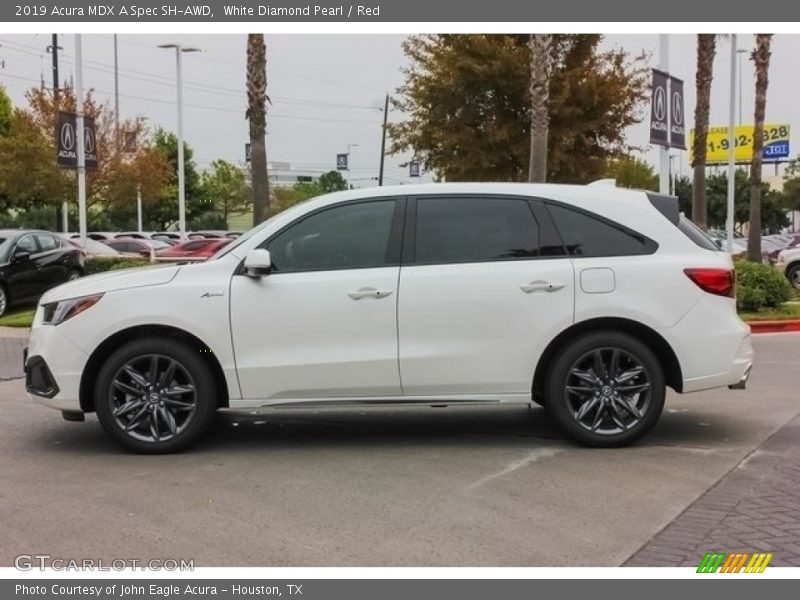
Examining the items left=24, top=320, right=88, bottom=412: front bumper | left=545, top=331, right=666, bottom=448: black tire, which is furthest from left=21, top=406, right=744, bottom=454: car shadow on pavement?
left=24, top=320, right=88, bottom=412: front bumper

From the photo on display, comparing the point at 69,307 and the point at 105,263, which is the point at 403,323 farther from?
the point at 105,263

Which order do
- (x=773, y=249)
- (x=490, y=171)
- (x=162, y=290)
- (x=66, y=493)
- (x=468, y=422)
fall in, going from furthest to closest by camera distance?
(x=773, y=249), (x=490, y=171), (x=468, y=422), (x=162, y=290), (x=66, y=493)

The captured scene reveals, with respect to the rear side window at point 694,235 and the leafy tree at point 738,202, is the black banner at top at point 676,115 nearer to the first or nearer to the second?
the rear side window at point 694,235

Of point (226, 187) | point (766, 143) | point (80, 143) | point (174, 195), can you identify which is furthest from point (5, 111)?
point (766, 143)

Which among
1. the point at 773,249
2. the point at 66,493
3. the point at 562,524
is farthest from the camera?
the point at 773,249

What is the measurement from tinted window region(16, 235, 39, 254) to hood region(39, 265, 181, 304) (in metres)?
10.9

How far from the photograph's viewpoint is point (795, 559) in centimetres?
429

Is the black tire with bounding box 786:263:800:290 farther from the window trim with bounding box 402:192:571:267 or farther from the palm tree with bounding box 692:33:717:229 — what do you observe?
the window trim with bounding box 402:192:571:267

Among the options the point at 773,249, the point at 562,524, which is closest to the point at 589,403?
the point at 562,524

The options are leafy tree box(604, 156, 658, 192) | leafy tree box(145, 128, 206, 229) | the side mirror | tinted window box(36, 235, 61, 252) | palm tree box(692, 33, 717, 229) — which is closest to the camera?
the side mirror

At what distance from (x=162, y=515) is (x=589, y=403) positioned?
9.65 ft

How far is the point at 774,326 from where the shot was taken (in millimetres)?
14633

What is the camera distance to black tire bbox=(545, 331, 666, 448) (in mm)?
6262

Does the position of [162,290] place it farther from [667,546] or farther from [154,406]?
[667,546]
